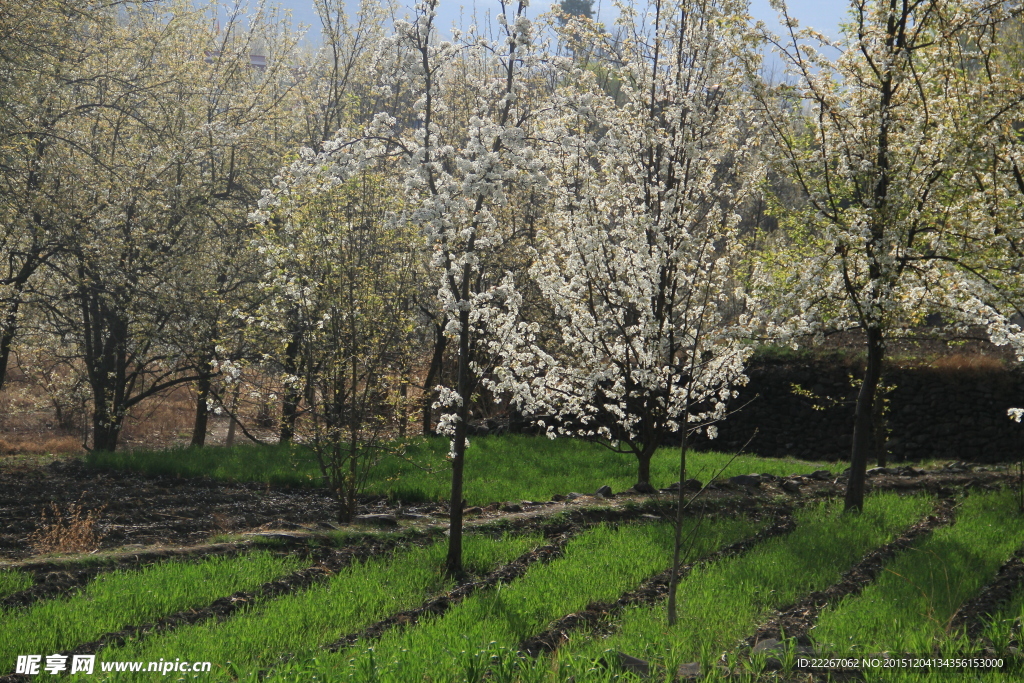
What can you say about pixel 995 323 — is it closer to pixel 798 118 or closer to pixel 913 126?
pixel 913 126

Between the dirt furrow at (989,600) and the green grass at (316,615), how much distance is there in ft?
Answer: 13.7

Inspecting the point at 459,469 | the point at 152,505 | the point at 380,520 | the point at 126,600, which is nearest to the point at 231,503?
the point at 152,505

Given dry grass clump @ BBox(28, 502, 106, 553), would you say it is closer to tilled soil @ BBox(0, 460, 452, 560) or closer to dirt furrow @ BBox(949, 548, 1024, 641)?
tilled soil @ BBox(0, 460, 452, 560)

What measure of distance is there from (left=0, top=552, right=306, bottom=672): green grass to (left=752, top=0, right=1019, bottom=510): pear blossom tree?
656 centimetres

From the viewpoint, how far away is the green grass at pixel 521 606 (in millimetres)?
5055

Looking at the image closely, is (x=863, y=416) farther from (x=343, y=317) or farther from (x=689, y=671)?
(x=343, y=317)

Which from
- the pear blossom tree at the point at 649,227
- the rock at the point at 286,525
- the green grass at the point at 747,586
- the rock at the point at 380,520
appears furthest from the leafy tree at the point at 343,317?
the green grass at the point at 747,586

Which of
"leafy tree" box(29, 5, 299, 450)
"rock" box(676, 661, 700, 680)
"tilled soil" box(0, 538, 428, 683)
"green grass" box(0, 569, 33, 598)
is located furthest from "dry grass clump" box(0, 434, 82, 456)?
"rock" box(676, 661, 700, 680)

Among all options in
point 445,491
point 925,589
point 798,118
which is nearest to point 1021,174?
point 798,118

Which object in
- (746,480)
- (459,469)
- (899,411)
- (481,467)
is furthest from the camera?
(899,411)

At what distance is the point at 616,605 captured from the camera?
260 inches

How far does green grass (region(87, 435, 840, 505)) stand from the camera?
41.2 feet

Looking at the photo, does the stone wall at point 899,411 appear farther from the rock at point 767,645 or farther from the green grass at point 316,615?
the rock at point 767,645

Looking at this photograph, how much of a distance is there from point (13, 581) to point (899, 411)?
56.3 ft
